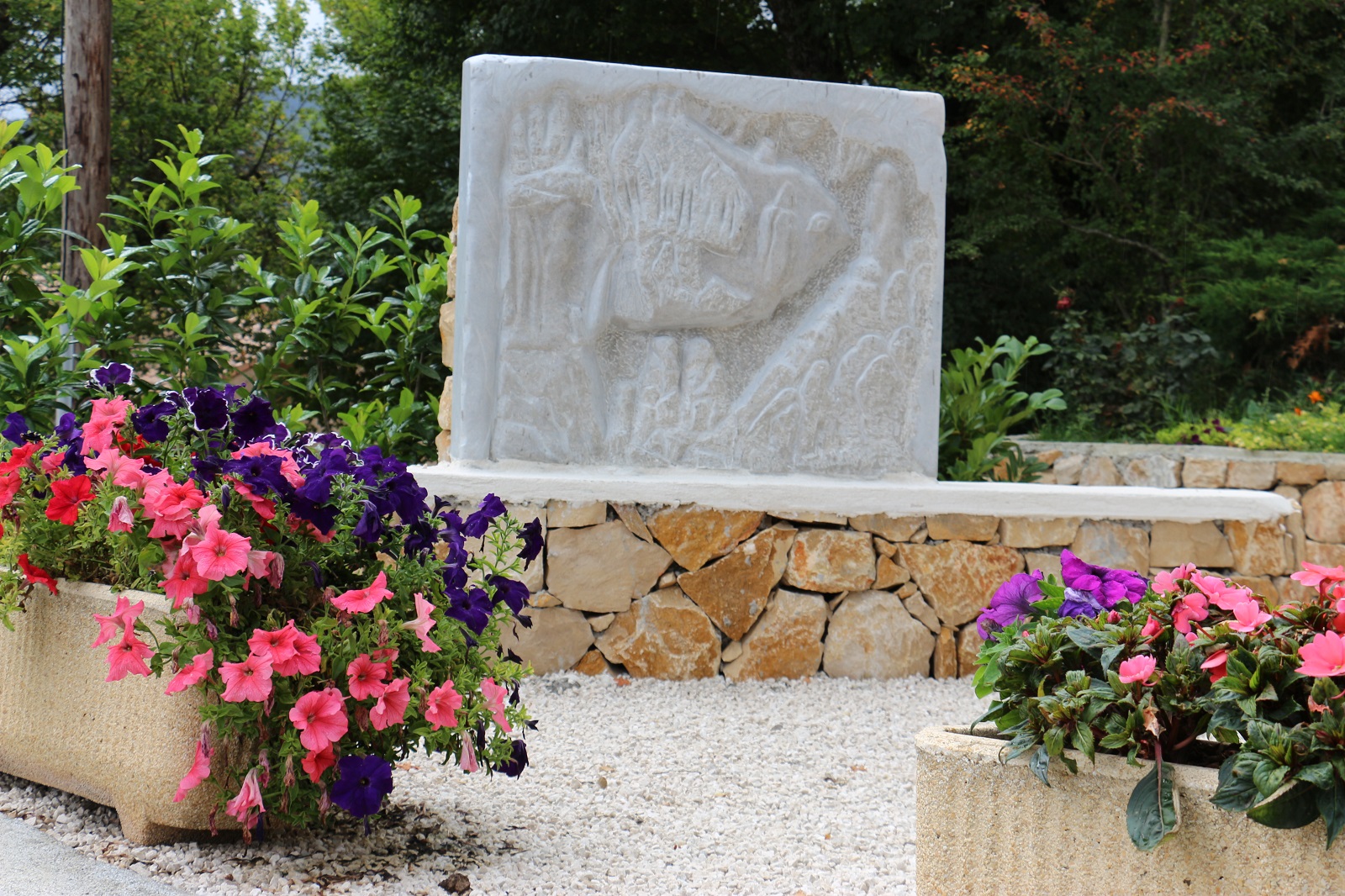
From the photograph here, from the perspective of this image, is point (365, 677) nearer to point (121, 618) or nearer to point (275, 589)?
point (275, 589)

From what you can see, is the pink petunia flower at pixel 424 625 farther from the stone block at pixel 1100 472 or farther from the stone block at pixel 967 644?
the stone block at pixel 1100 472

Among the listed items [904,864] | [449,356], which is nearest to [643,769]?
[904,864]

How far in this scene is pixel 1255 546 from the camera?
12.3ft

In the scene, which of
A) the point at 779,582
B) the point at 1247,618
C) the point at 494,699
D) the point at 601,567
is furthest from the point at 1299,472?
the point at 494,699

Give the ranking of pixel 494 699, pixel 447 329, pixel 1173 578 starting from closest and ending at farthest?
pixel 1173 578, pixel 494 699, pixel 447 329

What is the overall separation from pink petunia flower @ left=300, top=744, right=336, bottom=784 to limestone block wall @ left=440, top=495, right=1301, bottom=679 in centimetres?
161

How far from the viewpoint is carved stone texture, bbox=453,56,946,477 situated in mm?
3354

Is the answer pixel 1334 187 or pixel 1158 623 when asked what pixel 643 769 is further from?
pixel 1334 187

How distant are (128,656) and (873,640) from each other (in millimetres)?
2449

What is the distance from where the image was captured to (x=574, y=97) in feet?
11.0

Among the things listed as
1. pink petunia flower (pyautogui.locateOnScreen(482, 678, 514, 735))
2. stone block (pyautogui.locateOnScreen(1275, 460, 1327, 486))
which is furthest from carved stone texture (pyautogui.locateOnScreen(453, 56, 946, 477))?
stone block (pyautogui.locateOnScreen(1275, 460, 1327, 486))

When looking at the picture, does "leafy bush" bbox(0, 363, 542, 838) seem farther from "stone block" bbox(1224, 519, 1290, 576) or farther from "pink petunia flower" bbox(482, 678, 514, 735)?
"stone block" bbox(1224, 519, 1290, 576)

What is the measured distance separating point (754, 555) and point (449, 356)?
1.49m

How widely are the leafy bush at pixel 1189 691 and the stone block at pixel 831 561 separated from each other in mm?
1880
